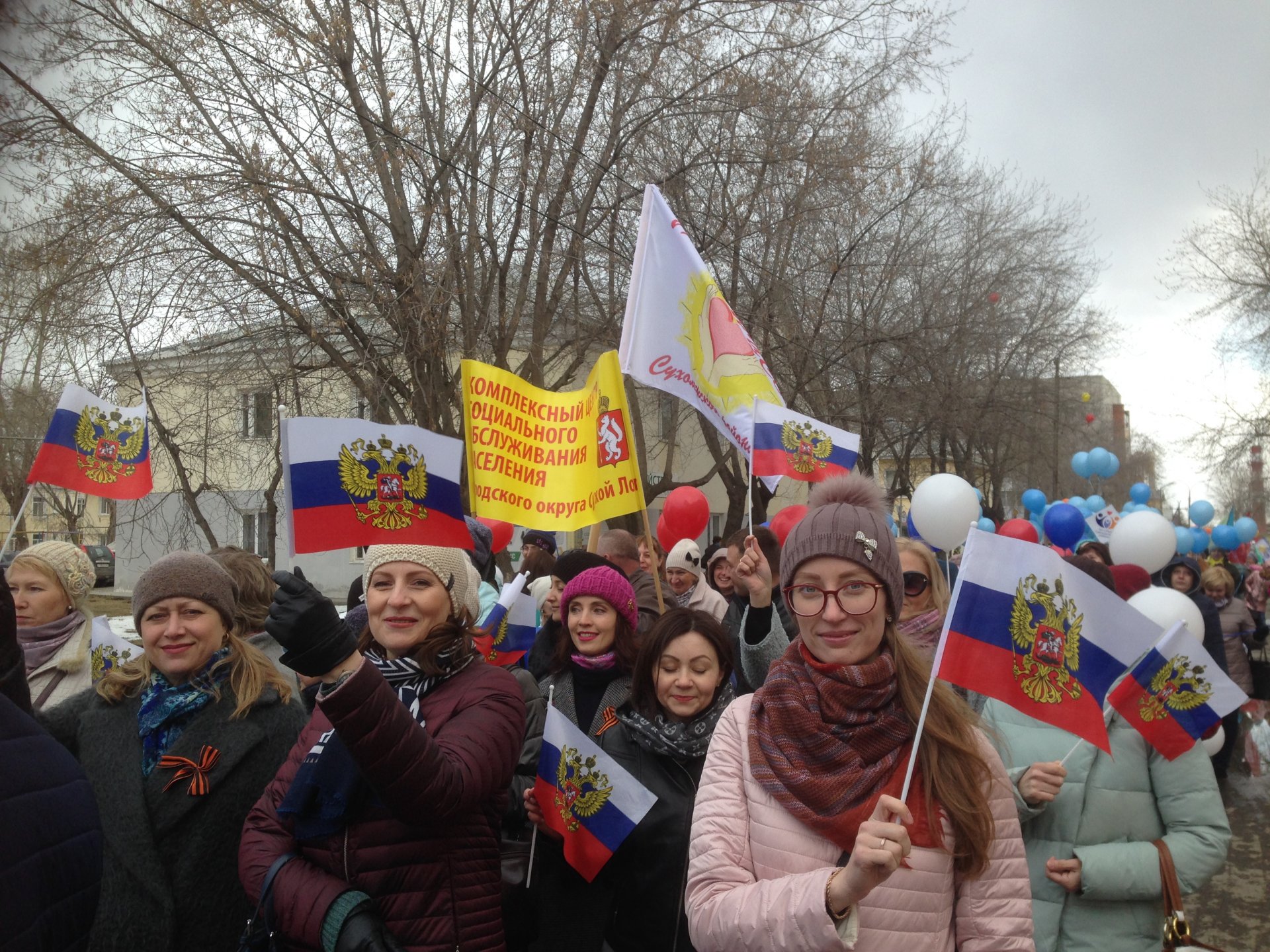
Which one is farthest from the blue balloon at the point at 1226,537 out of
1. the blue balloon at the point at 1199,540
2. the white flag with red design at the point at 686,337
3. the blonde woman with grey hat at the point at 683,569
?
the white flag with red design at the point at 686,337

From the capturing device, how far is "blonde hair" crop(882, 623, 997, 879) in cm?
199

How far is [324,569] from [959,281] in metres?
19.2

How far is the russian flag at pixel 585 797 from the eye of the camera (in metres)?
3.05

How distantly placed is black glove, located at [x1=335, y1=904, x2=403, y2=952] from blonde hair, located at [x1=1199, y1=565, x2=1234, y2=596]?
29.7 ft

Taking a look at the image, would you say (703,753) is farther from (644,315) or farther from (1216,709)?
(644,315)

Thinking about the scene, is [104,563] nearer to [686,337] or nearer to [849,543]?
[686,337]

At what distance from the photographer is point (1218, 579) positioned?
9438mm

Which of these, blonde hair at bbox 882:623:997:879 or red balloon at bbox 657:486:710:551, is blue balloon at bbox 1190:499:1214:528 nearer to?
red balloon at bbox 657:486:710:551

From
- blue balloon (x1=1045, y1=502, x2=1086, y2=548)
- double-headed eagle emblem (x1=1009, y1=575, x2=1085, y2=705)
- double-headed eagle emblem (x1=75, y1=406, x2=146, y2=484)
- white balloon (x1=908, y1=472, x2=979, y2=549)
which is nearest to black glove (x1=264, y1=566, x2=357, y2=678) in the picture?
double-headed eagle emblem (x1=1009, y1=575, x2=1085, y2=705)

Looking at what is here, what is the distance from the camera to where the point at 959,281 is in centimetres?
2388

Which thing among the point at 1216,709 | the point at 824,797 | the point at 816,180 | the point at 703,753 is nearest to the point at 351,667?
the point at 824,797

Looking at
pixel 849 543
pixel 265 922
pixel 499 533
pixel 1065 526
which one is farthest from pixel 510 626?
pixel 1065 526

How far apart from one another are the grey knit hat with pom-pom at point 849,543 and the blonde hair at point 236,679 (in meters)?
1.78

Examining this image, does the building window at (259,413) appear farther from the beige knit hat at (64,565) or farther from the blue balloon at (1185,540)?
the blue balloon at (1185,540)
